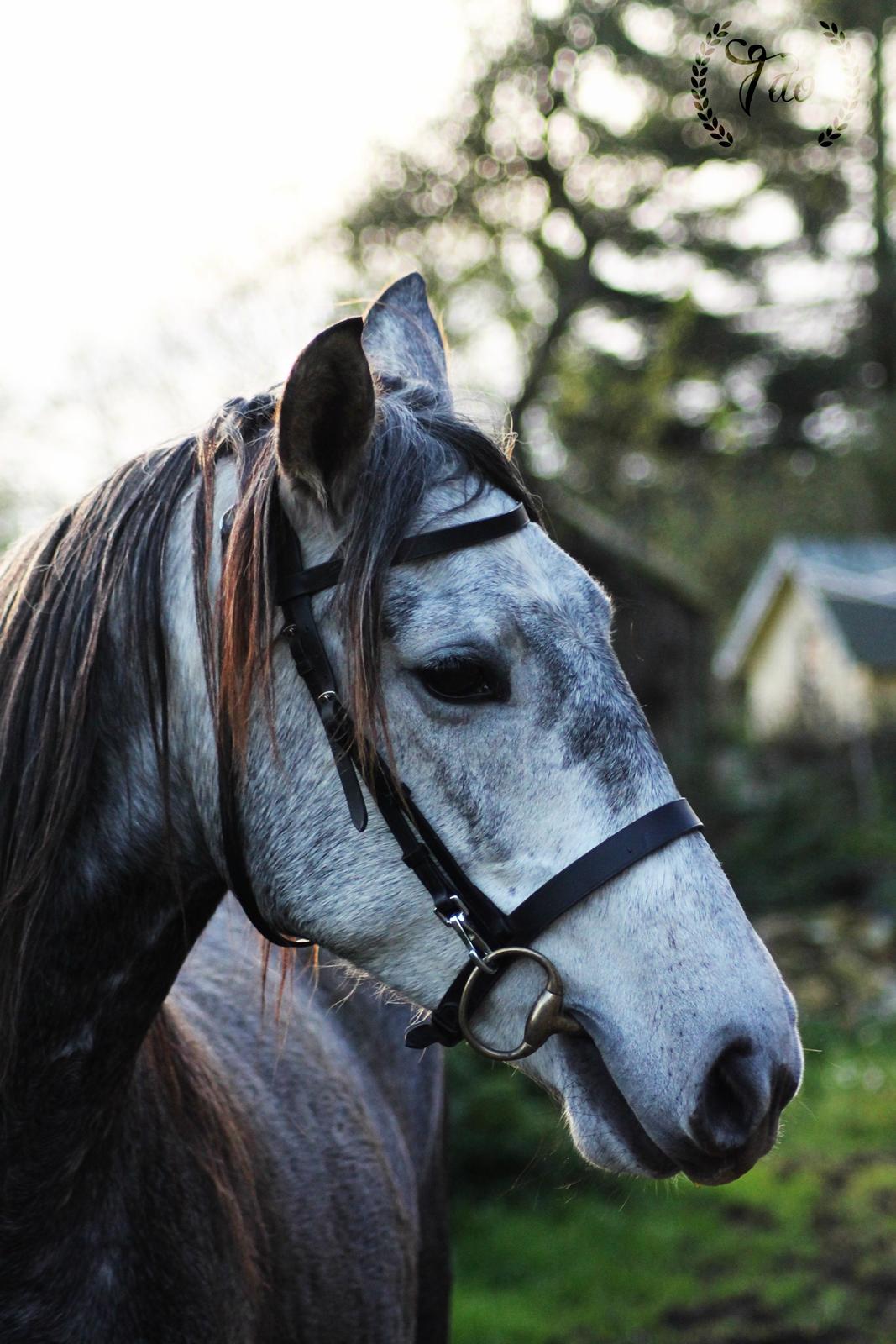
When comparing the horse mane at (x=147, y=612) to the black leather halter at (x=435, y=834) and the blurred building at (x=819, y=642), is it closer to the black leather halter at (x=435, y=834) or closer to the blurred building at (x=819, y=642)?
the black leather halter at (x=435, y=834)

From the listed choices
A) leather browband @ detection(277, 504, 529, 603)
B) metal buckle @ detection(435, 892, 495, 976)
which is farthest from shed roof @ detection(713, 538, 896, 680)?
metal buckle @ detection(435, 892, 495, 976)

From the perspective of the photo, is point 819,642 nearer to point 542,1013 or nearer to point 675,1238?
point 675,1238

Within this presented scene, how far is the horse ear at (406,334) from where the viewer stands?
2.09 metres

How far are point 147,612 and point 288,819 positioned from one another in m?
0.37

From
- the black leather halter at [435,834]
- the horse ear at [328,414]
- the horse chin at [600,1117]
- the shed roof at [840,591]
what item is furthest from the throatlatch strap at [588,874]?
the shed roof at [840,591]

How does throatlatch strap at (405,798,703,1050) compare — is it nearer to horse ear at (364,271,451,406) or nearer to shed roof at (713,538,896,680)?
horse ear at (364,271,451,406)

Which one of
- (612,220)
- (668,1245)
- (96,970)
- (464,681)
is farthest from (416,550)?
(612,220)

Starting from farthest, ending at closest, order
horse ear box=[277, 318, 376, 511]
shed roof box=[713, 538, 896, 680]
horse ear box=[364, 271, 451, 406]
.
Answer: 1. shed roof box=[713, 538, 896, 680]
2. horse ear box=[364, 271, 451, 406]
3. horse ear box=[277, 318, 376, 511]

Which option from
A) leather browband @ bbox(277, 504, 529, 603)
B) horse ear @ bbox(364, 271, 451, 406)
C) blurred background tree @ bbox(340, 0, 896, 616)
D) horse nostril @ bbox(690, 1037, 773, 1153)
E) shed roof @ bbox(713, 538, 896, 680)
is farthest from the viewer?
shed roof @ bbox(713, 538, 896, 680)

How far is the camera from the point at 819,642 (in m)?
22.8

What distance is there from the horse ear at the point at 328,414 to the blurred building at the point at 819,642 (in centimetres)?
1511

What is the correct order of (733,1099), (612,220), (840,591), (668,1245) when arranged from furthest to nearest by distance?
1. (840,591)
2. (612,220)
3. (668,1245)
4. (733,1099)

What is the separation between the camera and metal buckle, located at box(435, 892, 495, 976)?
1.55 m

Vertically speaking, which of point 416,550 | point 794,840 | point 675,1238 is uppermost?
point 416,550
